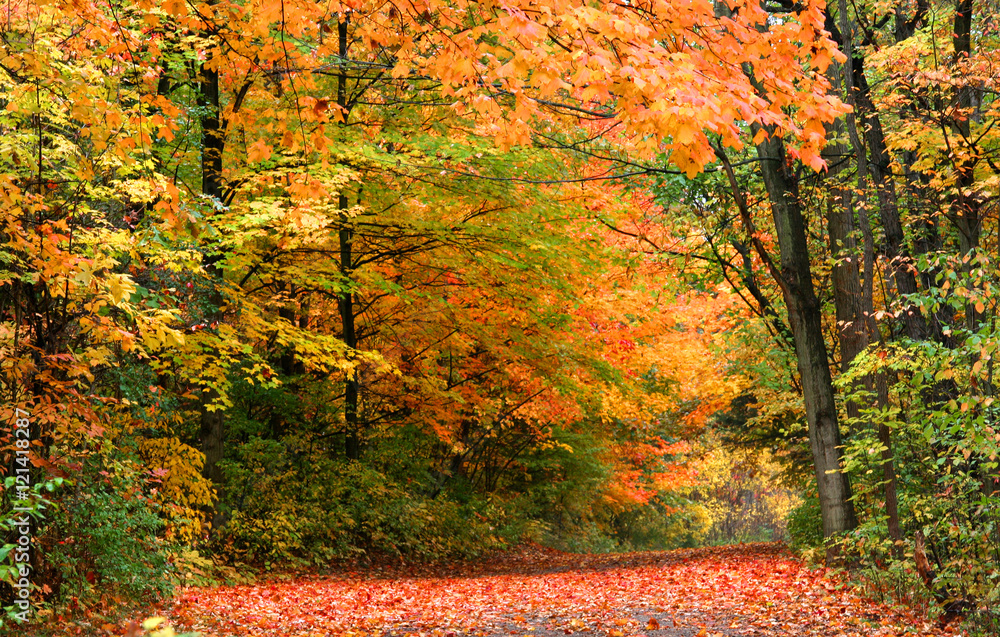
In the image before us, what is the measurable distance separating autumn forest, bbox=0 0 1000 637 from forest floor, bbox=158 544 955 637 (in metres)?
0.10

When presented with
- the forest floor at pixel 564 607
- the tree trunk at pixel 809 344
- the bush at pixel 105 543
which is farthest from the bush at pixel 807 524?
the bush at pixel 105 543

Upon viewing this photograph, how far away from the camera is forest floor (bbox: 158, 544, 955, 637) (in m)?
6.80

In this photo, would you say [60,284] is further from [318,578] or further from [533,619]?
[318,578]

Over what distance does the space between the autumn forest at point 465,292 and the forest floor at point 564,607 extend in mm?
97

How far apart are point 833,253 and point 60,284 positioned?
8388mm

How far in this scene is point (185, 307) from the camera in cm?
921

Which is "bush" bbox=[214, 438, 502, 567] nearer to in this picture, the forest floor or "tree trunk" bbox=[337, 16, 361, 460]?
"tree trunk" bbox=[337, 16, 361, 460]

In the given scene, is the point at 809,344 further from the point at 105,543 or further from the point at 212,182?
the point at 212,182

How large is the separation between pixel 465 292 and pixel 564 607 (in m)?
7.95

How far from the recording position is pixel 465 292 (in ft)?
50.4

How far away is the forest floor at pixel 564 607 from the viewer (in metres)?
6.80

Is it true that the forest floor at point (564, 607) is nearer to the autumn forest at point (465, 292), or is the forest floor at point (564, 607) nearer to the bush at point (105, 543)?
the autumn forest at point (465, 292)

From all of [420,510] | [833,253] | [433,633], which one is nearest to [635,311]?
[420,510]

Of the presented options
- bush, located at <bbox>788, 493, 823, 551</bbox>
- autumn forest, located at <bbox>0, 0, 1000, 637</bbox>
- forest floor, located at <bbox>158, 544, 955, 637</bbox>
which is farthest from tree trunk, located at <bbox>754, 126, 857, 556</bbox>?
bush, located at <bbox>788, 493, 823, 551</bbox>
